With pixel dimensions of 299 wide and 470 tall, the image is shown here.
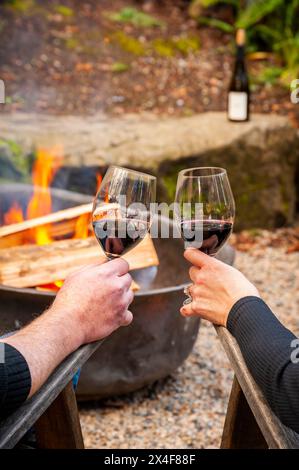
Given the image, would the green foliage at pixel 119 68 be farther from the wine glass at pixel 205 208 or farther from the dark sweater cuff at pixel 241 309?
the dark sweater cuff at pixel 241 309

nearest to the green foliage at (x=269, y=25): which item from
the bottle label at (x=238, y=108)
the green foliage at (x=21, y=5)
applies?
the bottle label at (x=238, y=108)

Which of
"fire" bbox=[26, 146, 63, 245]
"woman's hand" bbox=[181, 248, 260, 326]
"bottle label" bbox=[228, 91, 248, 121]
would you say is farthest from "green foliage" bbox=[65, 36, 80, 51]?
"woman's hand" bbox=[181, 248, 260, 326]

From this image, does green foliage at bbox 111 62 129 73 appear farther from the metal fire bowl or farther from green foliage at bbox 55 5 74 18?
the metal fire bowl

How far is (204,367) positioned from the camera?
3.86 metres

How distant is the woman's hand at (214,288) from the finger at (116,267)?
0.58 ft

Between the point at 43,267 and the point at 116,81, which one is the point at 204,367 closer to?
the point at 43,267

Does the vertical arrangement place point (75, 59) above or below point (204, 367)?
above

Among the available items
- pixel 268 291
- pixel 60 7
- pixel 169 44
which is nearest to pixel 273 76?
pixel 169 44

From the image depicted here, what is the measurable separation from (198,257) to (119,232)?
226mm

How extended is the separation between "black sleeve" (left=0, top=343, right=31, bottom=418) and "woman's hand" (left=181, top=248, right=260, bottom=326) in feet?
1.73

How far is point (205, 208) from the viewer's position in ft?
5.97

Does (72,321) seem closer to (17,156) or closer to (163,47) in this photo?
(17,156)

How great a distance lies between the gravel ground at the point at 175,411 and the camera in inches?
127

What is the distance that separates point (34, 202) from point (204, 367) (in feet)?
4.38
